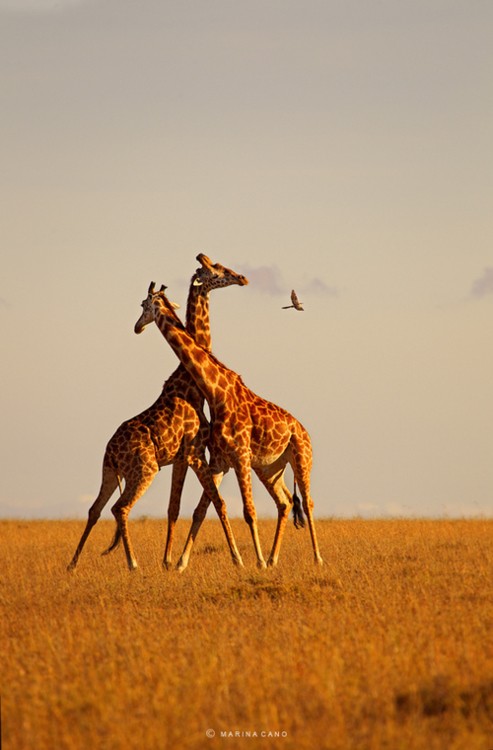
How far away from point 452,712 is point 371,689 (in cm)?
72

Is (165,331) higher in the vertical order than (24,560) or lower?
higher

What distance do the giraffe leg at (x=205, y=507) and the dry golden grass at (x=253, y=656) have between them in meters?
0.37

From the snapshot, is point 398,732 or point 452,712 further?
point 452,712

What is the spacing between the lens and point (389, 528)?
24.1 m

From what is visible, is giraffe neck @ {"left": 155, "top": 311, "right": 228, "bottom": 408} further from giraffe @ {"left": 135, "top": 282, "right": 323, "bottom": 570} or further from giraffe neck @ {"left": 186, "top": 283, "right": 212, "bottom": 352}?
giraffe neck @ {"left": 186, "top": 283, "right": 212, "bottom": 352}

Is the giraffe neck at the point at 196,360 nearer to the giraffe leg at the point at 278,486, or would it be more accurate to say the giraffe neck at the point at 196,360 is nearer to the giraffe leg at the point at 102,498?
the giraffe leg at the point at 278,486

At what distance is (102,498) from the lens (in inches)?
685

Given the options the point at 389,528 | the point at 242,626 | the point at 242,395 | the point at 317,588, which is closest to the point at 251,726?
the point at 242,626

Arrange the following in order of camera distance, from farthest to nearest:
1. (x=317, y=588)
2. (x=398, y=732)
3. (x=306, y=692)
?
(x=317, y=588) < (x=306, y=692) < (x=398, y=732)

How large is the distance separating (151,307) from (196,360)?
3.99ft

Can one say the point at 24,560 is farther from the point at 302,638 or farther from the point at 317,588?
the point at 302,638

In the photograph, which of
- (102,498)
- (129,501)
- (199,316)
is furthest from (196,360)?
(102,498)

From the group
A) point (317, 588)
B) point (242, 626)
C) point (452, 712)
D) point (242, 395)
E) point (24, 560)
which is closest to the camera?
point (452, 712)

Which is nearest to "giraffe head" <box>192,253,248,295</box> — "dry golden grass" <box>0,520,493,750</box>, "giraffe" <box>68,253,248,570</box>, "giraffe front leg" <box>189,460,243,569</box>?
"giraffe" <box>68,253,248,570</box>
